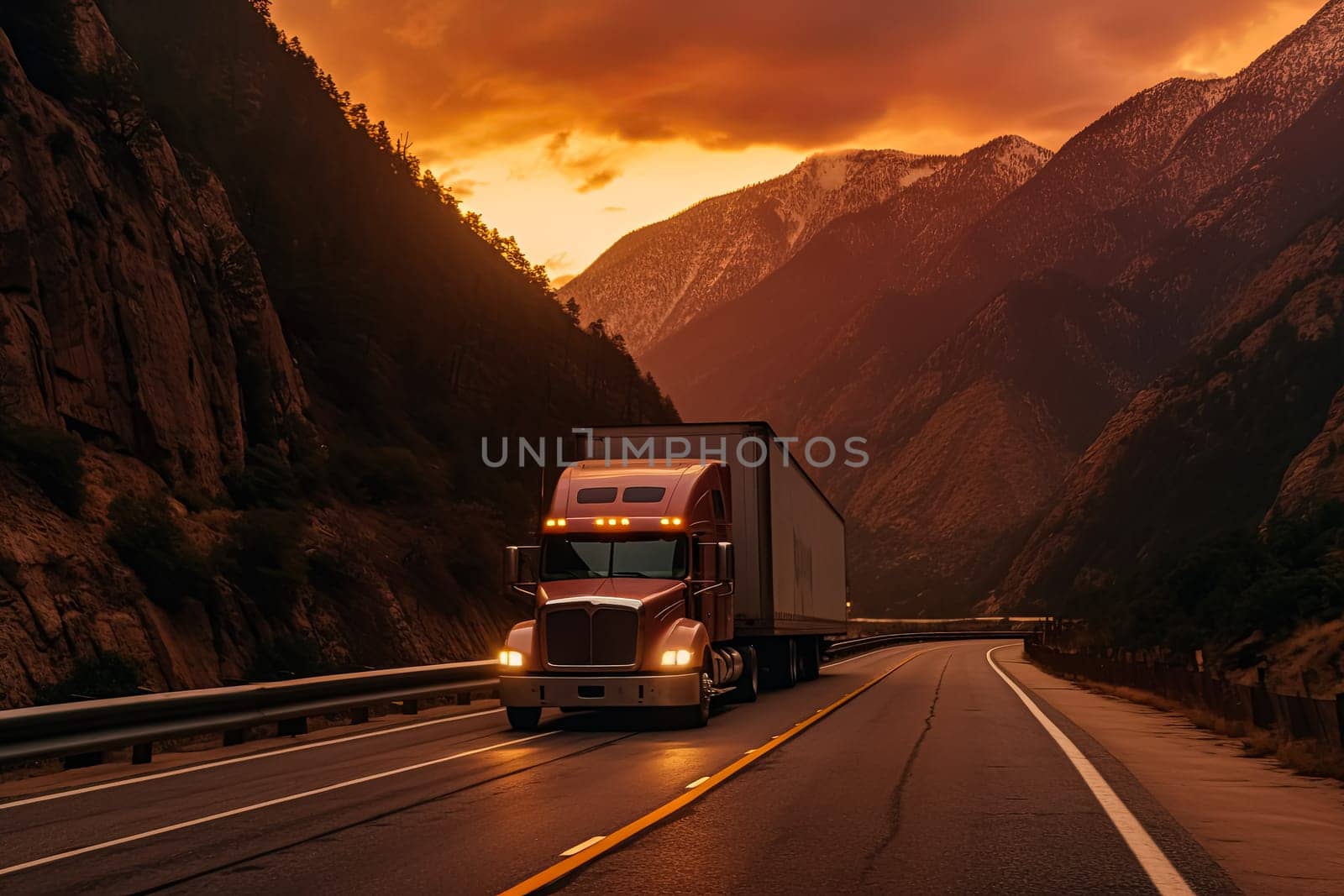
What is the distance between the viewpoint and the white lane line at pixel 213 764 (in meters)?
11.4

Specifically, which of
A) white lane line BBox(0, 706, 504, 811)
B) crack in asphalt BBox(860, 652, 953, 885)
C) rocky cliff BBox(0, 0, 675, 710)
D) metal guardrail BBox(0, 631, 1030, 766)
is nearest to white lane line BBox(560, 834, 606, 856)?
crack in asphalt BBox(860, 652, 953, 885)

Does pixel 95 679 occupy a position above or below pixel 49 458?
below

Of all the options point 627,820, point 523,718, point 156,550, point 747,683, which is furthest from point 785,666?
point 627,820

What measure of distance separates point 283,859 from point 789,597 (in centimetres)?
1798

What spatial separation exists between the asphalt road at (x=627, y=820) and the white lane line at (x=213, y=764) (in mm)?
84

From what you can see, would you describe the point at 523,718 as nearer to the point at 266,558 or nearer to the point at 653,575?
the point at 653,575

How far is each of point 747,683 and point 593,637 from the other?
6.79m

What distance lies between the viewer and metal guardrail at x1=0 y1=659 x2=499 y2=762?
40.0ft

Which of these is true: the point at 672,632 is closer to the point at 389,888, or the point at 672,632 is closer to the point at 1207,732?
the point at 1207,732

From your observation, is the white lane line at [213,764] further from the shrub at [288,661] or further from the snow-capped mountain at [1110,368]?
the snow-capped mountain at [1110,368]

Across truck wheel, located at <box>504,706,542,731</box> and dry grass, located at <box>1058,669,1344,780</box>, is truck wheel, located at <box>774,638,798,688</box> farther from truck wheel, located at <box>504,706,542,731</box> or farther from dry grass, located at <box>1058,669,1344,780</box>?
truck wheel, located at <box>504,706,542,731</box>

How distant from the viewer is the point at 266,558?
107 ft

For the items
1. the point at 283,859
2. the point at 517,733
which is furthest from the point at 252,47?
the point at 283,859

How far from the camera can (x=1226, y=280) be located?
148750 millimetres
